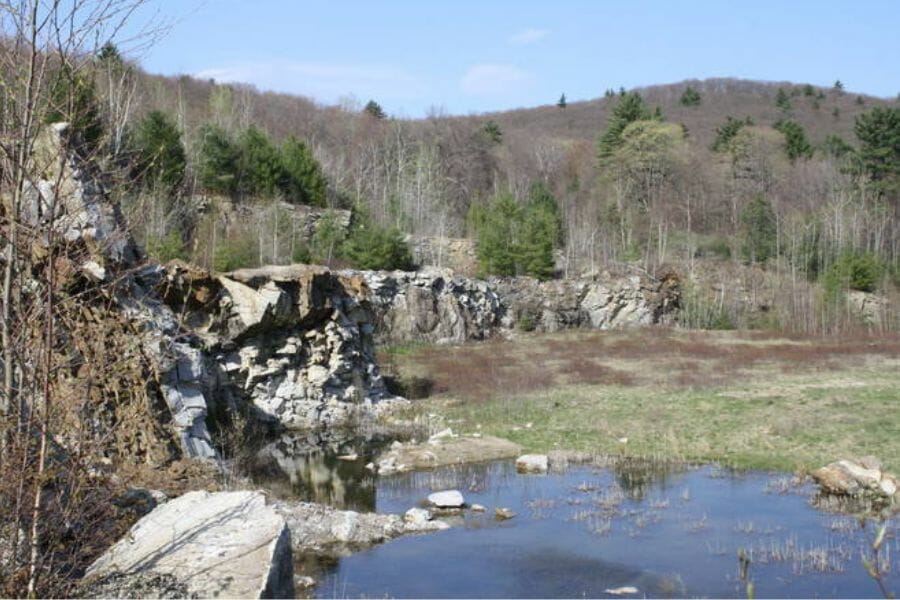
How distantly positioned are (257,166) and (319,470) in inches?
1683

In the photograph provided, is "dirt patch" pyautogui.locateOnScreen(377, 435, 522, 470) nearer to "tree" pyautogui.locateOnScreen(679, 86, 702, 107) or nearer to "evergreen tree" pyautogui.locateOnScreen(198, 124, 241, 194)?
"evergreen tree" pyautogui.locateOnScreen(198, 124, 241, 194)

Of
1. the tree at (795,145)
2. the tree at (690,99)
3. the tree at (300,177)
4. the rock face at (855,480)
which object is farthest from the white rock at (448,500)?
the tree at (690,99)

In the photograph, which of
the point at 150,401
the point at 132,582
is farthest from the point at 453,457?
the point at 132,582

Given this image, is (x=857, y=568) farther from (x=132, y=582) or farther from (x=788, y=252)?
(x=788, y=252)

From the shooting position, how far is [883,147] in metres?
81.6

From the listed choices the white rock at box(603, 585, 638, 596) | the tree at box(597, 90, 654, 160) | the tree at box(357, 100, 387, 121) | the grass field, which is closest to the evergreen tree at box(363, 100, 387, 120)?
the tree at box(357, 100, 387, 121)

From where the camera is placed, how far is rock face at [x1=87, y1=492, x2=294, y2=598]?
7.72 meters

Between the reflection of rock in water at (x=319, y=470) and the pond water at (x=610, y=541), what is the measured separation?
0.36ft

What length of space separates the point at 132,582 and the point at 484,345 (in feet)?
150

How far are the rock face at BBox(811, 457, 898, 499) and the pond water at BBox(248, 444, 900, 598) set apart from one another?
43cm

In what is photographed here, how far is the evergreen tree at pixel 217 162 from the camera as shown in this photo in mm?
59969

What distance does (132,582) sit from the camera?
25.1ft

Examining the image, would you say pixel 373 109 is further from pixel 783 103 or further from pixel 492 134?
pixel 783 103

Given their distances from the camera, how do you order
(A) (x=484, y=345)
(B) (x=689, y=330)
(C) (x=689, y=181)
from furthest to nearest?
(C) (x=689, y=181) → (B) (x=689, y=330) → (A) (x=484, y=345)
